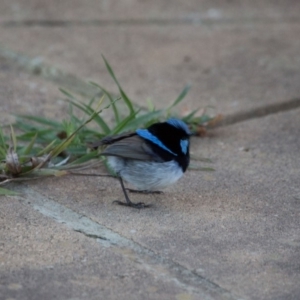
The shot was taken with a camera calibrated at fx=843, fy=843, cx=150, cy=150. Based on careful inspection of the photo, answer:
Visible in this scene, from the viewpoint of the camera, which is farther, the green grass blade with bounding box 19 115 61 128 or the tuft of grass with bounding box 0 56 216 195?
the green grass blade with bounding box 19 115 61 128

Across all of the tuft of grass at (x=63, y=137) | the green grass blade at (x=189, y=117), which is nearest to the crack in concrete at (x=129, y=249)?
the tuft of grass at (x=63, y=137)

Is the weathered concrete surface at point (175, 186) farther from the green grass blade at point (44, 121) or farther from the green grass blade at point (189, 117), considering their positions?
the green grass blade at point (44, 121)

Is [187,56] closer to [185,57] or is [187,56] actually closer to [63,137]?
[185,57]

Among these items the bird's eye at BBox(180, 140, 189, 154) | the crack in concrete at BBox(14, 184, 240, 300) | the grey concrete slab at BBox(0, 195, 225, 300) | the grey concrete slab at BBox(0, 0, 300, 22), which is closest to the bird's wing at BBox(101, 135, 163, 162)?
the bird's eye at BBox(180, 140, 189, 154)

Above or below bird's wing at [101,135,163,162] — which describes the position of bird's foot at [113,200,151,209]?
below

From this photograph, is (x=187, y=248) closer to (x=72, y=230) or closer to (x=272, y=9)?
(x=72, y=230)

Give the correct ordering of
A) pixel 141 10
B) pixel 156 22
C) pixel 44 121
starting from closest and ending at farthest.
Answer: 1. pixel 44 121
2. pixel 156 22
3. pixel 141 10

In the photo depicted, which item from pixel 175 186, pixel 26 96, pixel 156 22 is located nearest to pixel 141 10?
pixel 156 22

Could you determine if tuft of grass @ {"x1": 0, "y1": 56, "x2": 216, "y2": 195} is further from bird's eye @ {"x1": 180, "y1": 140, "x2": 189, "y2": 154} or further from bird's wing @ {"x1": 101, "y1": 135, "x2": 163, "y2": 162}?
bird's eye @ {"x1": 180, "y1": 140, "x2": 189, "y2": 154}
